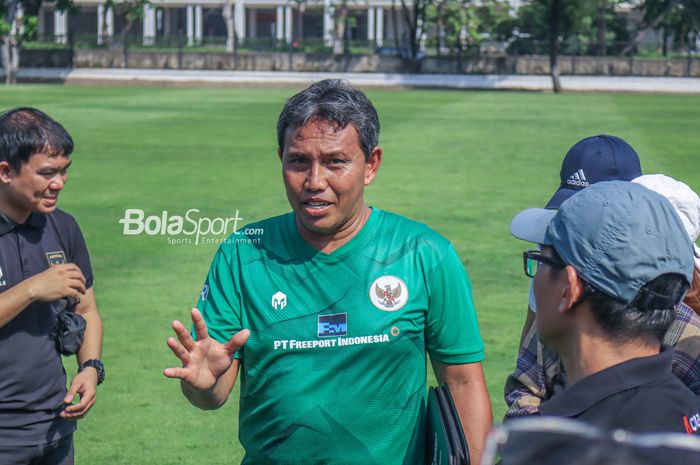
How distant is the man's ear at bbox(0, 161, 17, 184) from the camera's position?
4715 mm

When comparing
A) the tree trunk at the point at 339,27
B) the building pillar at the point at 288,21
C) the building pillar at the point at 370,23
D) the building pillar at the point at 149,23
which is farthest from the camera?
the building pillar at the point at 149,23

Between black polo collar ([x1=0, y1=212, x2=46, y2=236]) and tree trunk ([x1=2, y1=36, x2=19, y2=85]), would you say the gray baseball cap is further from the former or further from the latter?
tree trunk ([x1=2, y1=36, x2=19, y2=85])

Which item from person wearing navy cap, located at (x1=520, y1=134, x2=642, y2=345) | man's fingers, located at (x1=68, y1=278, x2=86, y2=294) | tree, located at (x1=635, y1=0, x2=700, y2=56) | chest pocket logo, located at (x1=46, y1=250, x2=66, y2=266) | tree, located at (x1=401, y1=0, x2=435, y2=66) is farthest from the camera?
tree, located at (x1=635, y1=0, x2=700, y2=56)

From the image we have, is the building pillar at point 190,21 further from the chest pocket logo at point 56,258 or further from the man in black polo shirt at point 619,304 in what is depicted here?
the man in black polo shirt at point 619,304

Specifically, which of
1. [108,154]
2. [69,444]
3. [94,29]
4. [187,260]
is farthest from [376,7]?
[69,444]

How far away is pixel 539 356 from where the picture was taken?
376 cm

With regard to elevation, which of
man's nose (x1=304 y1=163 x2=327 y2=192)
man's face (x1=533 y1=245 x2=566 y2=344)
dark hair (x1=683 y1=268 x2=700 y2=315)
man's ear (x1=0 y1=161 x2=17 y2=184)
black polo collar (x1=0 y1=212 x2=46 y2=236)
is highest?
man's nose (x1=304 y1=163 x2=327 y2=192)

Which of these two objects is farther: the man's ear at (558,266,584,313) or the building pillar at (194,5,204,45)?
the building pillar at (194,5,204,45)

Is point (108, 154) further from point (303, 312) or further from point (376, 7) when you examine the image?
point (376, 7)

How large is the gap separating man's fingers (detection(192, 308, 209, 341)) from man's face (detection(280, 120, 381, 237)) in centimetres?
55

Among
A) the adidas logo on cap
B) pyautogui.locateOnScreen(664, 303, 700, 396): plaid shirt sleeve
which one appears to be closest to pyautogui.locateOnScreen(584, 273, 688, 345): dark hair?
pyautogui.locateOnScreen(664, 303, 700, 396): plaid shirt sleeve

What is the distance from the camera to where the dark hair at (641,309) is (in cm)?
275

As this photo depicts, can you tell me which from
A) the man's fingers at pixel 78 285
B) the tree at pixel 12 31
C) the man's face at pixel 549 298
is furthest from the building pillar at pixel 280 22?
the man's face at pixel 549 298

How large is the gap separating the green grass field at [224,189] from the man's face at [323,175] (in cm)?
373
